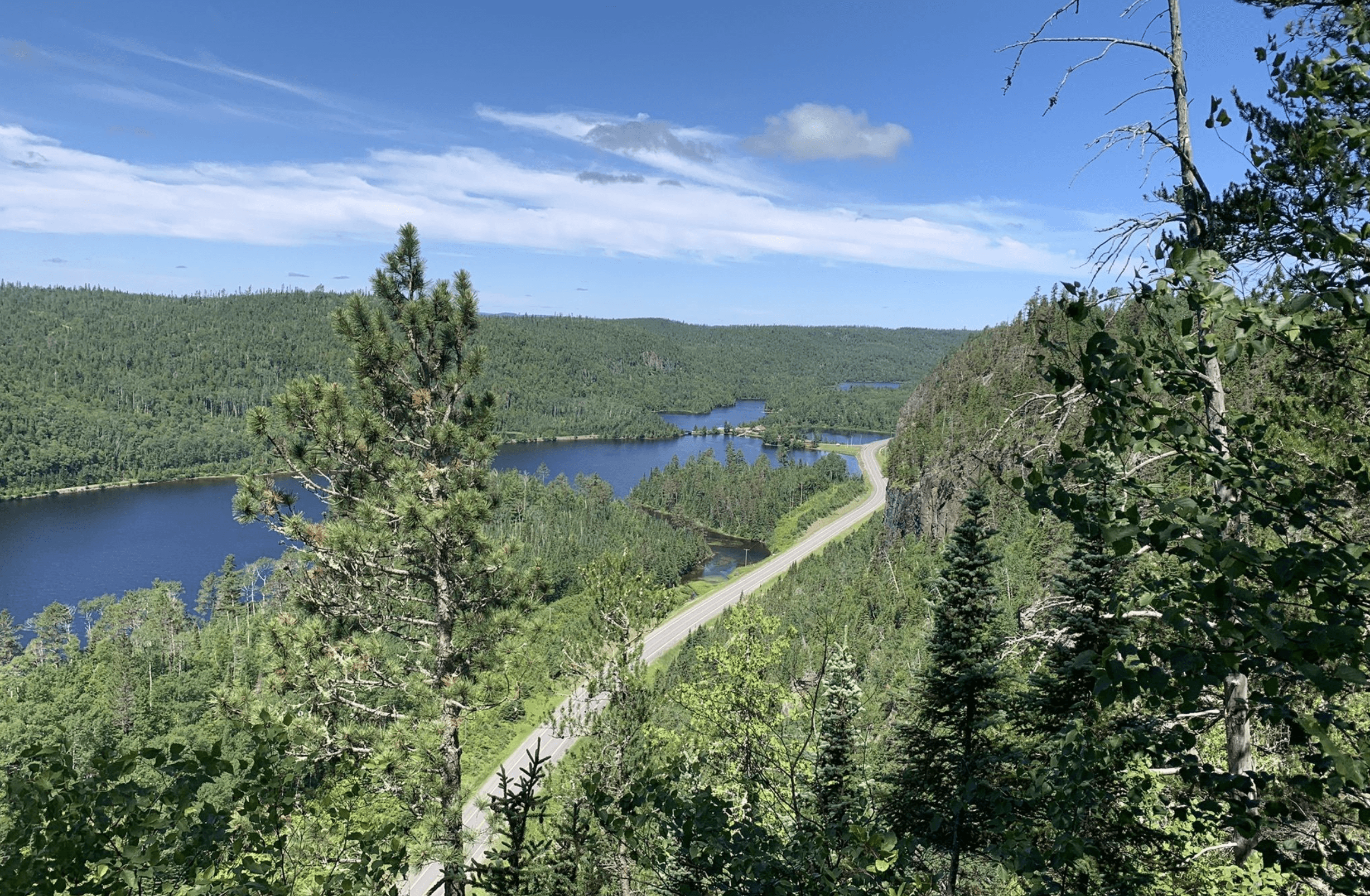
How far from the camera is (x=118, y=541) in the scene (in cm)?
10356

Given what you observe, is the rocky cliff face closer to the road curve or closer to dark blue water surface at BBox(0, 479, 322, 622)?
the road curve

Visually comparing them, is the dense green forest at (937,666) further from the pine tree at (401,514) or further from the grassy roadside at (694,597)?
the grassy roadside at (694,597)

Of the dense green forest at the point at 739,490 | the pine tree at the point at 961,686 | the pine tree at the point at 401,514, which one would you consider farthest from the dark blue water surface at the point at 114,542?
the pine tree at the point at 961,686

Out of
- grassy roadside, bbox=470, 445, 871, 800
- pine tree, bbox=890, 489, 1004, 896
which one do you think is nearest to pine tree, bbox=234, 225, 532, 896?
grassy roadside, bbox=470, 445, 871, 800

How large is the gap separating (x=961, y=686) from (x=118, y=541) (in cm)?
12863

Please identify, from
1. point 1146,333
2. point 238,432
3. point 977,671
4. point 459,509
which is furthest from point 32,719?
point 238,432

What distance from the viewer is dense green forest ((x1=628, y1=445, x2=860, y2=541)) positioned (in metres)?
120

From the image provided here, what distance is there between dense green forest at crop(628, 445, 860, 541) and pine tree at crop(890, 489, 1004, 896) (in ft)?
322

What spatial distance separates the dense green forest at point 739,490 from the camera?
120500 mm

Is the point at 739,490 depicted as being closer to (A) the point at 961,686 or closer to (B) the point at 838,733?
(B) the point at 838,733

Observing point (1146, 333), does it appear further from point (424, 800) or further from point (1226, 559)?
point (424, 800)

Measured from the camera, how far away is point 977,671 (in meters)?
11.0

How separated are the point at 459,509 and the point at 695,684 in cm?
756

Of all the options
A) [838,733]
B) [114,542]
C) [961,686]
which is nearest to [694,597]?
[838,733]
